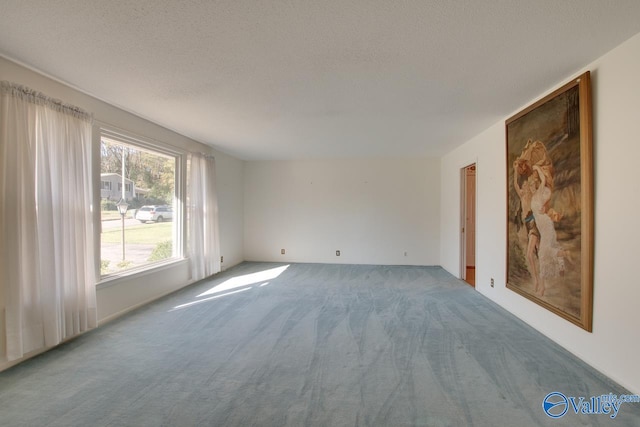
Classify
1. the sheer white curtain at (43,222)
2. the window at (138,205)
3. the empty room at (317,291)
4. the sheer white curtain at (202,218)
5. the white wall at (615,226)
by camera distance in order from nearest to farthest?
1. the empty room at (317,291)
2. the white wall at (615,226)
3. the sheer white curtain at (43,222)
4. the window at (138,205)
5. the sheer white curtain at (202,218)

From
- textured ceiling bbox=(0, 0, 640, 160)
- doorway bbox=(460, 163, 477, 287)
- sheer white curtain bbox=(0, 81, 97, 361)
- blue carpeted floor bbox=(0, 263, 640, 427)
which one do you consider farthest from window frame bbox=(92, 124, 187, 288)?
doorway bbox=(460, 163, 477, 287)

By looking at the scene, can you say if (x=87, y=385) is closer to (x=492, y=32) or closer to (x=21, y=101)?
(x=21, y=101)

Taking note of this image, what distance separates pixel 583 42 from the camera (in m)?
1.90

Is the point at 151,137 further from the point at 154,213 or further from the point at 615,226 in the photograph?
the point at 615,226

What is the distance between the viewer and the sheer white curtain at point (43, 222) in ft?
6.95

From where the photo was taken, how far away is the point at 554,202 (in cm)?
255

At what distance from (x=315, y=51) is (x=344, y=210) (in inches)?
179

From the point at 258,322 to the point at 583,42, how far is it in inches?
148

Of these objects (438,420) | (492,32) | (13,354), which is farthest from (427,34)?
(13,354)

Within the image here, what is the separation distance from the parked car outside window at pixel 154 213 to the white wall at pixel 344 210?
249 cm

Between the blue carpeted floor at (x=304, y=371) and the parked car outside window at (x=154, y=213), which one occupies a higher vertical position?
the parked car outside window at (x=154, y=213)

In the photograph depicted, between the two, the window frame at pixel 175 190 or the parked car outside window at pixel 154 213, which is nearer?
the window frame at pixel 175 190

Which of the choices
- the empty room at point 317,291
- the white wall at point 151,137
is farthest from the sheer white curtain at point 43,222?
the white wall at point 151,137

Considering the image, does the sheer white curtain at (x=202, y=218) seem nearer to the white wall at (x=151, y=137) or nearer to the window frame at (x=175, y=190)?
the window frame at (x=175, y=190)
